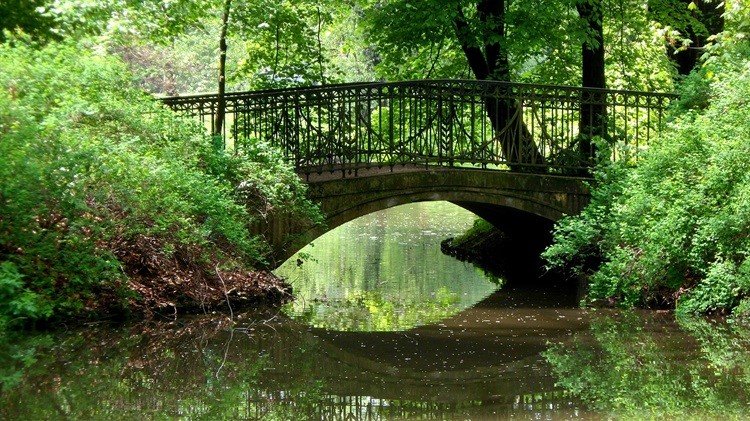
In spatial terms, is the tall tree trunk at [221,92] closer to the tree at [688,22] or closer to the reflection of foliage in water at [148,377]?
the reflection of foliage in water at [148,377]

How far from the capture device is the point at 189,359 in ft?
27.9

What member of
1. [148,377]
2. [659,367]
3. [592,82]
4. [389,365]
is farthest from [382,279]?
[148,377]

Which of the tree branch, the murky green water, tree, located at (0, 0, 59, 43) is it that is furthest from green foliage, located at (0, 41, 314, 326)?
the tree branch

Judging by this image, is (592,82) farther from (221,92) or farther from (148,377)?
(148,377)

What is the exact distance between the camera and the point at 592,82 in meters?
16.6

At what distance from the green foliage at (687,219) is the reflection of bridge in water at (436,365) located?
915mm

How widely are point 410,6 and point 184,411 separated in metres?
10.6

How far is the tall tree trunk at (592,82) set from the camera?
49.4 ft

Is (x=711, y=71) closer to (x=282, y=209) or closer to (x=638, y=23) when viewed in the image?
(x=638, y=23)

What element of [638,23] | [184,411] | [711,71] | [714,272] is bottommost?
[184,411]

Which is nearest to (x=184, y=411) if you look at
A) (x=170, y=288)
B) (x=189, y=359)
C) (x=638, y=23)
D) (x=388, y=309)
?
(x=189, y=359)

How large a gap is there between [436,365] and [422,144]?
6.65 meters

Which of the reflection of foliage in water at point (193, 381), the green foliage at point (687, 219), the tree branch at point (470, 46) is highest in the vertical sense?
the tree branch at point (470, 46)

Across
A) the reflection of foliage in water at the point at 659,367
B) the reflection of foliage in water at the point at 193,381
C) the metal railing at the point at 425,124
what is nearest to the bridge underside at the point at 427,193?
the metal railing at the point at 425,124
